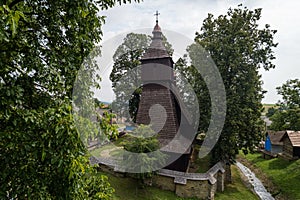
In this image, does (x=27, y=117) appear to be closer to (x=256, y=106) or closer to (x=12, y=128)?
(x=12, y=128)

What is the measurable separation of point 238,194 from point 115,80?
15.9m

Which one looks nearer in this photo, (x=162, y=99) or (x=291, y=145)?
(x=162, y=99)

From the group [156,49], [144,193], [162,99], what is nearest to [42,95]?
[144,193]

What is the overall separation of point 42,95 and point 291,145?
22677 mm

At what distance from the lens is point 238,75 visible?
13914 millimetres

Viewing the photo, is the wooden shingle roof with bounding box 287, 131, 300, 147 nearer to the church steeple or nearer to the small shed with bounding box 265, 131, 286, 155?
the small shed with bounding box 265, 131, 286, 155

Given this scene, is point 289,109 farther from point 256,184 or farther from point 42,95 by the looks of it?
point 42,95

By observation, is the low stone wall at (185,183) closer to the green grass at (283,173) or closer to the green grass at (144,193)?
the green grass at (144,193)

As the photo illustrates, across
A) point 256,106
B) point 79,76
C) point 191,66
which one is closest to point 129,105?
point 191,66

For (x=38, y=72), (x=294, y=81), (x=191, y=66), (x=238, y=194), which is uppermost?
(x=191, y=66)

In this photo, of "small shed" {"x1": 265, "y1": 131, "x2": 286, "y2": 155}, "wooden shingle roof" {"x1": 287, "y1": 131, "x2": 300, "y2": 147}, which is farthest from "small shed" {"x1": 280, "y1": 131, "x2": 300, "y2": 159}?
"small shed" {"x1": 265, "y1": 131, "x2": 286, "y2": 155}

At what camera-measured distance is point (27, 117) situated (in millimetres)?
2465

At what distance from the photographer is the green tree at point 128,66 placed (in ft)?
72.6

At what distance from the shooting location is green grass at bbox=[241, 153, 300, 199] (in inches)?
520
